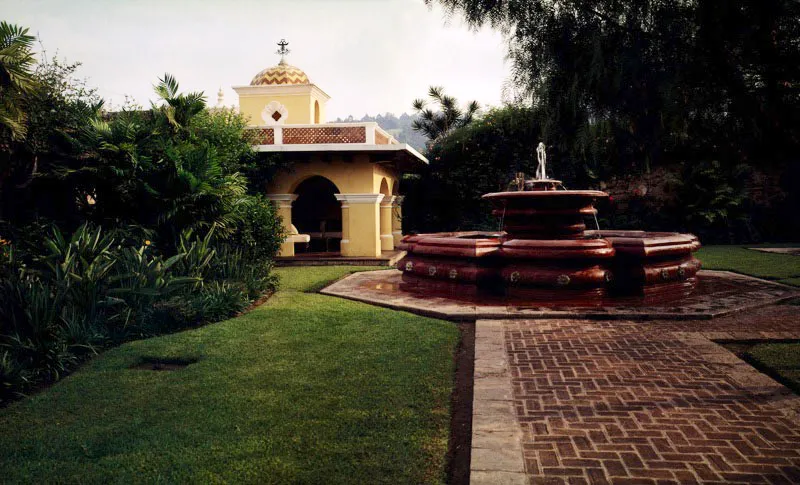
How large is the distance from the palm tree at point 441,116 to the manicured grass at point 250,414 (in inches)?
1086

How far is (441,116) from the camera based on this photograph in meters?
33.4

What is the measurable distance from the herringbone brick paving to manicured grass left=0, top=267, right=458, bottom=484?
26.6 inches

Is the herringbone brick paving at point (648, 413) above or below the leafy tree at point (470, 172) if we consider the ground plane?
below

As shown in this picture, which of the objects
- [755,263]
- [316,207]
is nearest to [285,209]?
[316,207]

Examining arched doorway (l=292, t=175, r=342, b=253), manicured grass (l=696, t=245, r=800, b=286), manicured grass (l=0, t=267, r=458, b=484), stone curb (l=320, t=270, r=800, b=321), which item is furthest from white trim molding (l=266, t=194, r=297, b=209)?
manicured grass (l=696, t=245, r=800, b=286)

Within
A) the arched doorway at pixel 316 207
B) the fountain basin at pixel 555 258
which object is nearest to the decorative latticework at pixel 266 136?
the arched doorway at pixel 316 207

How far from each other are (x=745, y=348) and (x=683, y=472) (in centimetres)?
315

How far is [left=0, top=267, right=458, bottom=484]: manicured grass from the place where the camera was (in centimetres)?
323

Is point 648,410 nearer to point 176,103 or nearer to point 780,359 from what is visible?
point 780,359

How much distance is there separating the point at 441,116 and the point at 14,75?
86.9 ft

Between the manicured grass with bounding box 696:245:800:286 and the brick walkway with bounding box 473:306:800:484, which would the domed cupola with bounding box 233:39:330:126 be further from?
the brick walkway with bounding box 473:306:800:484

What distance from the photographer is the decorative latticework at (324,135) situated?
600 inches

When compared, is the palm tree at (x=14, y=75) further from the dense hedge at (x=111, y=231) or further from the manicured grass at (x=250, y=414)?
the manicured grass at (x=250, y=414)

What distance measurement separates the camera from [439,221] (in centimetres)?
1964
